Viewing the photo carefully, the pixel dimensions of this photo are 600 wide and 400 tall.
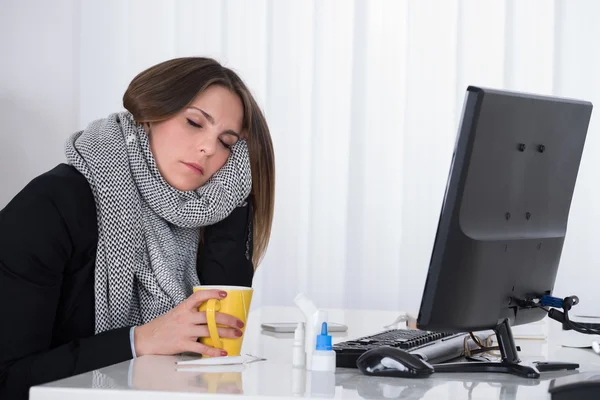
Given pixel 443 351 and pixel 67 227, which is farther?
pixel 67 227

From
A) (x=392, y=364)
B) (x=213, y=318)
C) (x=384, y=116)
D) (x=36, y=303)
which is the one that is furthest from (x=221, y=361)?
(x=384, y=116)

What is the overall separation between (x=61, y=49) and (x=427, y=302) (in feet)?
9.13

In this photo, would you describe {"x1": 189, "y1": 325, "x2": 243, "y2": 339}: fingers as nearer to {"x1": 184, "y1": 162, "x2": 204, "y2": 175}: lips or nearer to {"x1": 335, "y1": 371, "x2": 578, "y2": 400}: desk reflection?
{"x1": 335, "y1": 371, "x2": 578, "y2": 400}: desk reflection

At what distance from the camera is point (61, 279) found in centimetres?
135

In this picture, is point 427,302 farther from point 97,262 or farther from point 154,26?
point 154,26

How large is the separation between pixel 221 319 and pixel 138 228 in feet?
1.47

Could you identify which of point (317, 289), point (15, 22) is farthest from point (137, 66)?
point (317, 289)

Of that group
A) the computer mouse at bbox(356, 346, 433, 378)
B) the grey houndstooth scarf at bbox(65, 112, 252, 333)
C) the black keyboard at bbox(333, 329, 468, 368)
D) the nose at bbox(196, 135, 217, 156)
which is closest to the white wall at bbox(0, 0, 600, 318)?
the grey houndstooth scarf at bbox(65, 112, 252, 333)

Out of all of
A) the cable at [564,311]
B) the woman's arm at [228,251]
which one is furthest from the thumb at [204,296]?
the woman's arm at [228,251]

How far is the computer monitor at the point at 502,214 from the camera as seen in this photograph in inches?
41.6

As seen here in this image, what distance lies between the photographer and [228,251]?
187cm

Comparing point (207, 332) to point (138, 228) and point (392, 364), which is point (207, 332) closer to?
point (392, 364)

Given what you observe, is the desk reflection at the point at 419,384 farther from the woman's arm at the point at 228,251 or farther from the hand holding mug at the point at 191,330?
the woman's arm at the point at 228,251

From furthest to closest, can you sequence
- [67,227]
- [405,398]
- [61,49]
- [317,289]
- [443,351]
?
[61,49] → [317,289] → [67,227] → [443,351] → [405,398]
